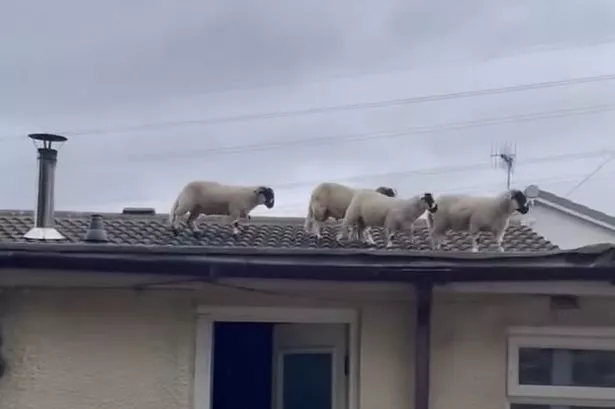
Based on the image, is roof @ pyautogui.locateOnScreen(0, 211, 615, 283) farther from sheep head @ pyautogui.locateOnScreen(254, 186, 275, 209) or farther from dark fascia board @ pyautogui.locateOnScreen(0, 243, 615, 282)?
sheep head @ pyautogui.locateOnScreen(254, 186, 275, 209)

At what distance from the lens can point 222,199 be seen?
7262 millimetres

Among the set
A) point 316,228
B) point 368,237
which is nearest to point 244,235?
point 316,228

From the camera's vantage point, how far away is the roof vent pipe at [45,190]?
7.14 metres

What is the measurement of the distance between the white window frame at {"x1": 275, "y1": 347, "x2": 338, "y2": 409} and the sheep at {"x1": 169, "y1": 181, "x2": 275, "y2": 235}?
1.16 m

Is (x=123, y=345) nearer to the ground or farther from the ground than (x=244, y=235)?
nearer to the ground

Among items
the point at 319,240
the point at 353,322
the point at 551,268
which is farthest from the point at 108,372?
the point at 551,268

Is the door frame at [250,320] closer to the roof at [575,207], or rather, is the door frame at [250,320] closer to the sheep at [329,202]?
the sheep at [329,202]

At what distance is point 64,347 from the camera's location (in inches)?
227

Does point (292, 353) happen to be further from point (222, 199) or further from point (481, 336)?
point (481, 336)

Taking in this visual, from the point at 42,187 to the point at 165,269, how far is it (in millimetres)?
2680

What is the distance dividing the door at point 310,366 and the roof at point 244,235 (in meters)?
0.62

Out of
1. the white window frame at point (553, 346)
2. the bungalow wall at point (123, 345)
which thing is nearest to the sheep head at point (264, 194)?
the bungalow wall at point (123, 345)

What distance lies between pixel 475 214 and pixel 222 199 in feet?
6.68

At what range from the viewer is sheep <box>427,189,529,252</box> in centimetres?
650
